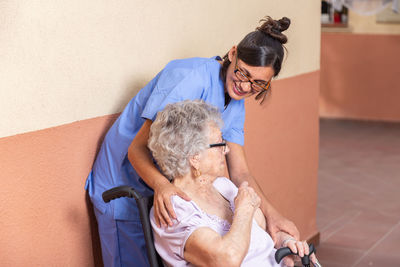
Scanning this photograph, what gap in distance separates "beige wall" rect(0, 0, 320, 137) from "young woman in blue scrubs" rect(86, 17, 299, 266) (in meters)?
0.17

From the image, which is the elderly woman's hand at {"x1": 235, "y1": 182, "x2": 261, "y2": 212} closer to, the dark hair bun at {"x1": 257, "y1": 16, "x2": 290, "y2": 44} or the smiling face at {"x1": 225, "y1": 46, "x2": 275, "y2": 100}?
the smiling face at {"x1": 225, "y1": 46, "x2": 275, "y2": 100}

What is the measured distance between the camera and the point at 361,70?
7.77 meters

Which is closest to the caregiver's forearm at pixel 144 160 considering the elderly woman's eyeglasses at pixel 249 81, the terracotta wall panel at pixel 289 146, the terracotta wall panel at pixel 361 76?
the elderly woman's eyeglasses at pixel 249 81

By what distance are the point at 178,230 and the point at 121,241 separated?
0.34m

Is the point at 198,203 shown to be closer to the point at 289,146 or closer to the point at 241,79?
the point at 241,79

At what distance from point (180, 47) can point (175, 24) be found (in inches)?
4.2

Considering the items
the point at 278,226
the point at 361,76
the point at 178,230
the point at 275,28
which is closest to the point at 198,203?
the point at 178,230

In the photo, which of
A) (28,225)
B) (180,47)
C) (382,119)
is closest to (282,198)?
(180,47)

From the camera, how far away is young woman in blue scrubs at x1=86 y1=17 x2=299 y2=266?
187 cm

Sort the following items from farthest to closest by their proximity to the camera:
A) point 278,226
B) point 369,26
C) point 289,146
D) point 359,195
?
1. point 369,26
2. point 359,195
3. point 289,146
4. point 278,226

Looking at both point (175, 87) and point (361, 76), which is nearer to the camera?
point (175, 87)

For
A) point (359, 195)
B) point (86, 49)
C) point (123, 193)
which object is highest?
point (86, 49)

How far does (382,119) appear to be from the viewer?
7793 millimetres

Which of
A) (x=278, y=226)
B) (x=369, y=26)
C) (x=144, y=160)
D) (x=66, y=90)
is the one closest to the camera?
(x=144, y=160)
